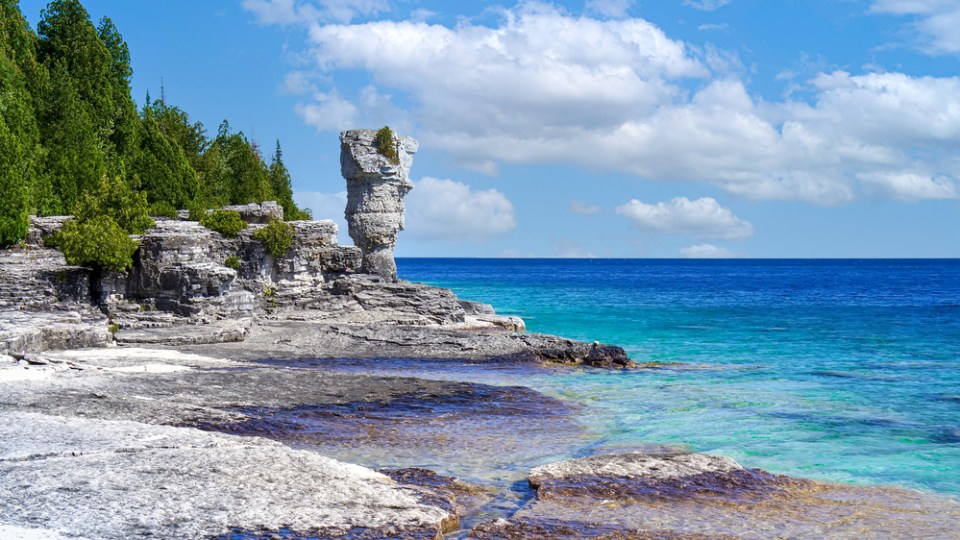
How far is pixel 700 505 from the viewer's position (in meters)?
11.4

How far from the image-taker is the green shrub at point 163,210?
1711 inches

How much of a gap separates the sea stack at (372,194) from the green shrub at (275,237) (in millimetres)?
8836

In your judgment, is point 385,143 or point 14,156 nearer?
point 14,156

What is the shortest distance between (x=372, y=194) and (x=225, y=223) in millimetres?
11203

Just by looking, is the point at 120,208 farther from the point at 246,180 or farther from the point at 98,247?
the point at 246,180

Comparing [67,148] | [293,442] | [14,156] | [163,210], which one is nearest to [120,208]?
[14,156]

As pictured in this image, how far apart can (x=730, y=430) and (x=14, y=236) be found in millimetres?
25182

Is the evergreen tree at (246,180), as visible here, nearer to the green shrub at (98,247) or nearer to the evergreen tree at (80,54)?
the evergreen tree at (80,54)

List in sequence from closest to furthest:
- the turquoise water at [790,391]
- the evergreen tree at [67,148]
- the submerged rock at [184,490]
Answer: the submerged rock at [184,490] < the turquoise water at [790,391] < the evergreen tree at [67,148]

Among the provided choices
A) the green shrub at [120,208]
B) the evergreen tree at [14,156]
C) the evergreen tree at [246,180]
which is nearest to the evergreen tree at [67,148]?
the evergreen tree at [14,156]

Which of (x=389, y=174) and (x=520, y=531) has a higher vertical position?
(x=389, y=174)

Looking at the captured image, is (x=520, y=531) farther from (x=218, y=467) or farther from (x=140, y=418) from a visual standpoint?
(x=140, y=418)

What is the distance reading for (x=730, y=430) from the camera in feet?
58.9

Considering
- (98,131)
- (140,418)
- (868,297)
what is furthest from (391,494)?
(868,297)
